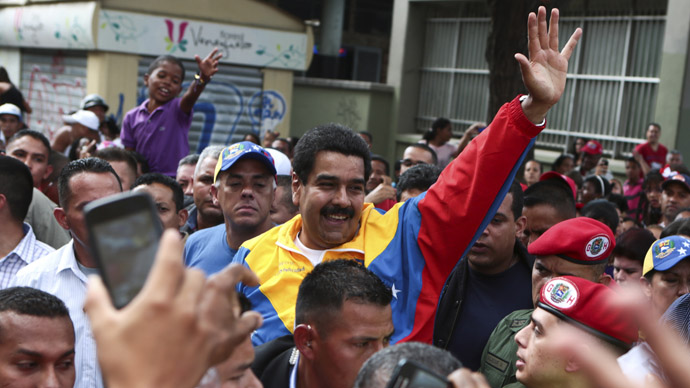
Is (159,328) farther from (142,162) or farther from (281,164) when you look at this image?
(142,162)

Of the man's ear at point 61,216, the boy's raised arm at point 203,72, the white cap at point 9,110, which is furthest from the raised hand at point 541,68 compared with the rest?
the white cap at point 9,110

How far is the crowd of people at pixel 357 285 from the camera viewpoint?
117 cm

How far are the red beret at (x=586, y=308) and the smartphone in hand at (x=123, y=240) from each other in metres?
1.68

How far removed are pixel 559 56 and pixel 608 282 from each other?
1252mm

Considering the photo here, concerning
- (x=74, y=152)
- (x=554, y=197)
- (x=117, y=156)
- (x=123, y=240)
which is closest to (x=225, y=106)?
(x=74, y=152)

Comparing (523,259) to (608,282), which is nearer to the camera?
(608,282)

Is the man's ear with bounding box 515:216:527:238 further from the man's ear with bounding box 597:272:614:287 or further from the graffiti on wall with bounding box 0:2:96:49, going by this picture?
the graffiti on wall with bounding box 0:2:96:49

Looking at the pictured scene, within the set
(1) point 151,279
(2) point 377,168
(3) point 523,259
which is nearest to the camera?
(1) point 151,279

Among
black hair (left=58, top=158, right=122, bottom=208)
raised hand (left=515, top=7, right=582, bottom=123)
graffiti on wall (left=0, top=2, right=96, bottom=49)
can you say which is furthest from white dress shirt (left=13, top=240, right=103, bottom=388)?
graffiti on wall (left=0, top=2, right=96, bottom=49)

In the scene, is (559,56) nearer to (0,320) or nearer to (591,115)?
(0,320)

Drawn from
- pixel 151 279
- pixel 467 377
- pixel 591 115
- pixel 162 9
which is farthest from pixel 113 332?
pixel 591 115

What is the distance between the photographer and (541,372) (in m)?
2.55

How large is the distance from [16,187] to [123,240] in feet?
11.0

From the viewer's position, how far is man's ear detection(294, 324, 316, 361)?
2.65 metres
